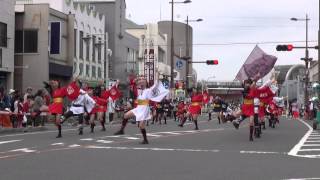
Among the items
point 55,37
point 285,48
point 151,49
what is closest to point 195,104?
point 285,48

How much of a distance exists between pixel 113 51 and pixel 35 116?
37.7 metres

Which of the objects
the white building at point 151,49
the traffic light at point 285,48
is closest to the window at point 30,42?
the traffic light at point 285,48

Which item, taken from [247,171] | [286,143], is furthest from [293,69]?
[247,171]

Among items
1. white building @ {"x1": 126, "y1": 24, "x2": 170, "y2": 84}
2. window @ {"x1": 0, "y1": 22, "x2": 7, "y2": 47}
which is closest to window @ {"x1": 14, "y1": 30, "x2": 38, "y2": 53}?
window @ {"x1": 0, "y1": 22, "x2": 7, "y2": 47}

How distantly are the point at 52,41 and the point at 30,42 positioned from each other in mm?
1544

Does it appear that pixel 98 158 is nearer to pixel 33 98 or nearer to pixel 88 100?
pixel 88 100

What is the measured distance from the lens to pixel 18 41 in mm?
45312

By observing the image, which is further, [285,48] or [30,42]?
[30,42]

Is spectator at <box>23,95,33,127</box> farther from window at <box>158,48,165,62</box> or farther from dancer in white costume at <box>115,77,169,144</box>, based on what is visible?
window at <box>158,48,165,62</box>

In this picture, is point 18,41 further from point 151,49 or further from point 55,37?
point 151,49

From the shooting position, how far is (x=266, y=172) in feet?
34.8

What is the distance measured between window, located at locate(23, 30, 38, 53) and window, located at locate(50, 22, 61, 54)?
3.64ft

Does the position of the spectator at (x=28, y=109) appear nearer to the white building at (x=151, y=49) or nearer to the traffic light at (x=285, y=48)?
the traffic light at (x=285, y=48)

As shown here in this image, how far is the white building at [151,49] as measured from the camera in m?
74.3
